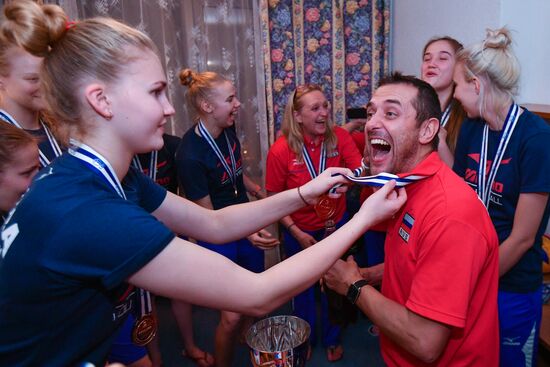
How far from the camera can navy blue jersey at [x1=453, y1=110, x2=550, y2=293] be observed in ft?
5.02

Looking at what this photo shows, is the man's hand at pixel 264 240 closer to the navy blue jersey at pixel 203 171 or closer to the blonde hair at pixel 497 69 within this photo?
the navy blue jersey at pixel 203 171

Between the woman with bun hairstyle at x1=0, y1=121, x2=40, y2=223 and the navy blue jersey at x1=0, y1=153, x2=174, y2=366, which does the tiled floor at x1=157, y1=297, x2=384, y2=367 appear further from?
the navy blue jersey at x1=0, y1=153, x2=174, y2=366

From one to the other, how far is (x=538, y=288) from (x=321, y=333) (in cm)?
155

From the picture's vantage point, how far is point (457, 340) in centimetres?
121

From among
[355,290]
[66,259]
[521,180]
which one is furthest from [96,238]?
[521,180]

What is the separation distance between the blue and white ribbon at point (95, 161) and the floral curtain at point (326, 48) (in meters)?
2.69

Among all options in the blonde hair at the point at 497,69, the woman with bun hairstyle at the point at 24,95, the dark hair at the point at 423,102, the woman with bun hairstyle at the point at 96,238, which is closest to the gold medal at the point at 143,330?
the woman with bun hairstyle at the point at 96,238

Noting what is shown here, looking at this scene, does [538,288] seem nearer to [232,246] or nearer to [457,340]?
[457,340]

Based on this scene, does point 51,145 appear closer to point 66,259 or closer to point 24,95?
point 24,95

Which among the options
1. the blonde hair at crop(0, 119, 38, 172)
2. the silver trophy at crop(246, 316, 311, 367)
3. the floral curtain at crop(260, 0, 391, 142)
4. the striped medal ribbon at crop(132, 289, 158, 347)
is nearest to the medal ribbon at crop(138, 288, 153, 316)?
the striped medal ribbon at crop(132, 289, 158, 347)

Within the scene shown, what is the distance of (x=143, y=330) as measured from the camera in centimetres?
162

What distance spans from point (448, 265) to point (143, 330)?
1170mm

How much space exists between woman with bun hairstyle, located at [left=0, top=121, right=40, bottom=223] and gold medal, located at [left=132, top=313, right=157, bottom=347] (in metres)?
0.64

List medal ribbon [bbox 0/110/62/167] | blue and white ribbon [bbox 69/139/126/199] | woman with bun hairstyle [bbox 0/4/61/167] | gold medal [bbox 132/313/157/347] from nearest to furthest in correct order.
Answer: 1. blue and white ribbon [bbox 69/139/126/199]
2. gold medal [bbox 132/313/157/347]
3. woman with bun hairstyle [bbox 0/4/61/167]
4. medal ribbon [bbox 0/110/62/167]
